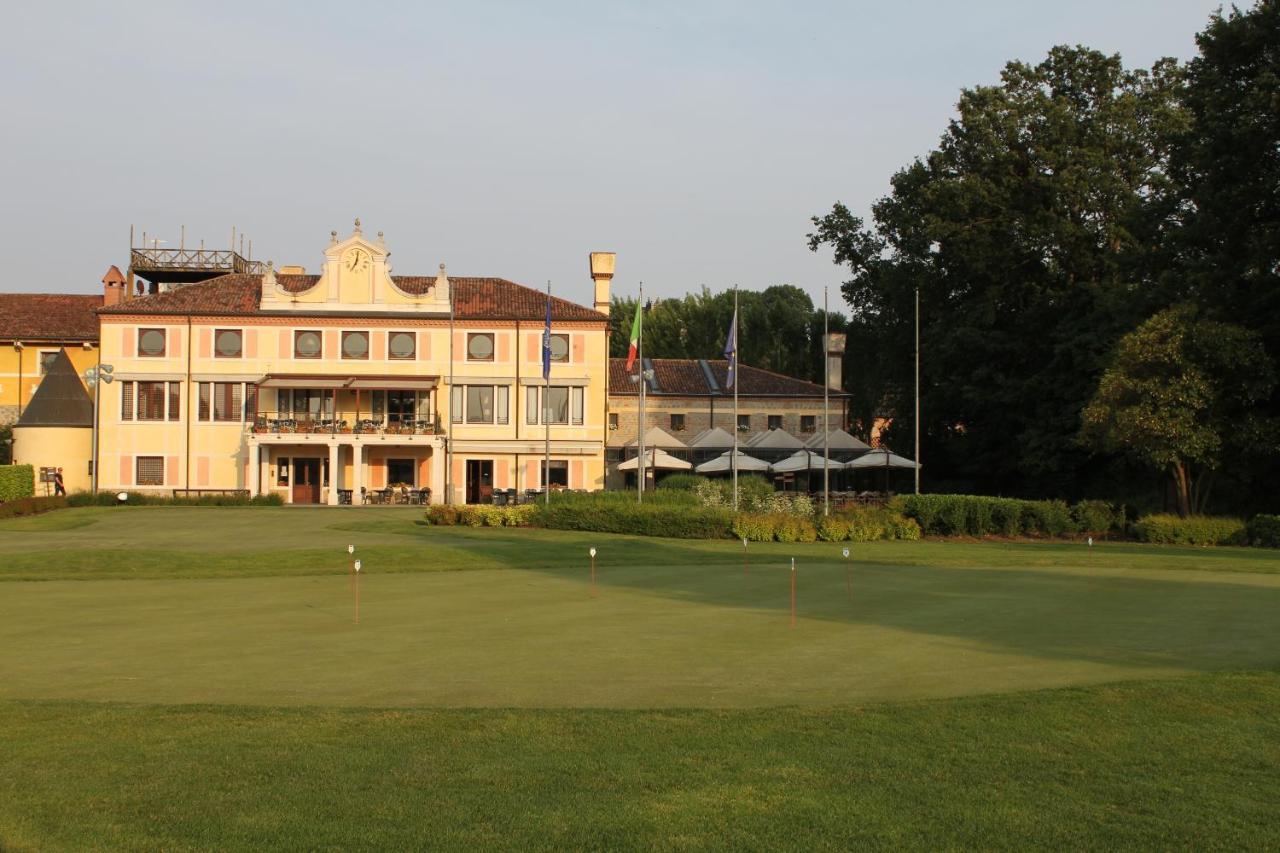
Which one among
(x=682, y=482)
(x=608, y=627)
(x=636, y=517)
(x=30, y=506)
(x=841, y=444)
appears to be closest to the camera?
(x=608, y=627)

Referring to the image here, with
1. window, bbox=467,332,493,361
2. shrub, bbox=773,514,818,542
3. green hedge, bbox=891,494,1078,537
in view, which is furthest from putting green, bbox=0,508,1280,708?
window, bbox=467,332,493,361

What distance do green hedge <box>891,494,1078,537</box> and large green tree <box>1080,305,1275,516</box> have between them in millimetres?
3871

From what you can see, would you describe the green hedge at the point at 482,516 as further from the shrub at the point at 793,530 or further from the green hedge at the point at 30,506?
the green hedge at the point at 30,506

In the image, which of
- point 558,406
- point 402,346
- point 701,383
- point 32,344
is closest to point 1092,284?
point 701,383

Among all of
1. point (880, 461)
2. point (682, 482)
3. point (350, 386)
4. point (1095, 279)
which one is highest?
point (1095, 279)

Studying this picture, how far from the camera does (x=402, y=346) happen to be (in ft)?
194

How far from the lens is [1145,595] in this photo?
62.2 feet

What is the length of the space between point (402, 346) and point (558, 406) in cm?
843

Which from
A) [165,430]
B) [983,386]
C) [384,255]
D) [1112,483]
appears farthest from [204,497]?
[1112,483]

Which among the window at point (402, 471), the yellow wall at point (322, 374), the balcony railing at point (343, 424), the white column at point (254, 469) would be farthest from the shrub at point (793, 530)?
the white column at point (254, 469)

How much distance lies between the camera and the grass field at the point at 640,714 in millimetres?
6863

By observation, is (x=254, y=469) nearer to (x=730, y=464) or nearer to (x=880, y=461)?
(x=730, y=464)

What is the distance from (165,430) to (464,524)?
26.0m

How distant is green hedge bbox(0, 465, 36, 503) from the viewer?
50.0 metres
